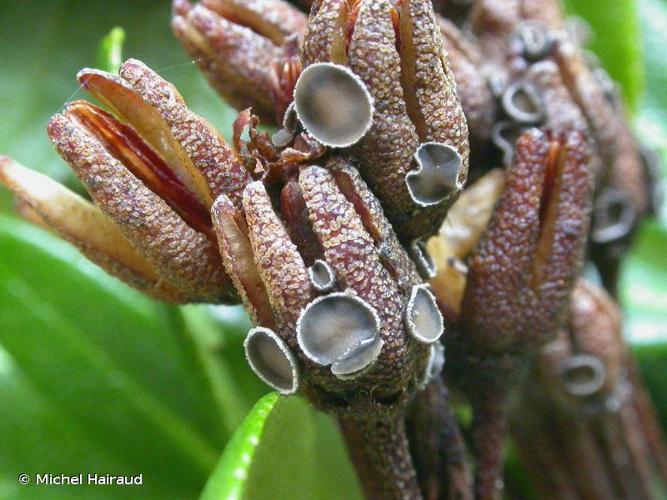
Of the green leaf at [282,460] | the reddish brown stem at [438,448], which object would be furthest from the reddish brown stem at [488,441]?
the green leaf at [282,460]

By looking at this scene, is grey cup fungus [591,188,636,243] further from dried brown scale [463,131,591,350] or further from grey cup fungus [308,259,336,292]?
grey cup fungus [308,259,336,292]

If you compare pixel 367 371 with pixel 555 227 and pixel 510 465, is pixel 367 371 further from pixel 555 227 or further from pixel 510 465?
pixel 510 465

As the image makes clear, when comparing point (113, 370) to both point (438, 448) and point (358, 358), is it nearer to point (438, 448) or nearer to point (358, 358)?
point (438, 448)

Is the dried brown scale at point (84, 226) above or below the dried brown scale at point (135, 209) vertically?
below

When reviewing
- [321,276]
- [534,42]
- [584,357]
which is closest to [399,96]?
[321,276]

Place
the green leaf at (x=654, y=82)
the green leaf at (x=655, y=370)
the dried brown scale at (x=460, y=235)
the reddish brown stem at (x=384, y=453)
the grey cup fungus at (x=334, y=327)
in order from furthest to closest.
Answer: the green leaf at (x=654, y=82) → the green leaf at (x=655, y=370) → the dried brown scale at (x=460, y=235) → the reddish brown stem at (x=384, y=453) → the grey cup fungus at (x=334, y=327)

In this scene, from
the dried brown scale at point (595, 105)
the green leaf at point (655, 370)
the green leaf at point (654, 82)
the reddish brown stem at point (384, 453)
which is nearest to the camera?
the reddish brown stem at point (384, 453)

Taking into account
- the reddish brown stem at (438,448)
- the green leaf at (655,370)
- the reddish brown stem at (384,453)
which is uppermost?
the green leaf at (655,370)

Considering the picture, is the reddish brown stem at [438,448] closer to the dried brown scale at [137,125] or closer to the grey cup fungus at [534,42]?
the dried brown scale at [137,125]
